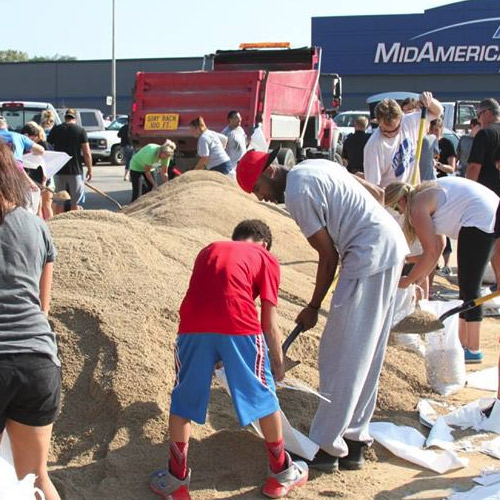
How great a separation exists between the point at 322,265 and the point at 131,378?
127cm

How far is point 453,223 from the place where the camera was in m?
5.95

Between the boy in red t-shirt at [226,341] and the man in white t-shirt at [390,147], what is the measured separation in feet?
13.3

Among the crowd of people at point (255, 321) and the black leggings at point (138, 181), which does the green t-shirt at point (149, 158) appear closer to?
the black leggings at point (138, 181)

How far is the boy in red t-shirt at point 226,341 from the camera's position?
12.7 feet

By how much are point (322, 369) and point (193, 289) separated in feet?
3.06

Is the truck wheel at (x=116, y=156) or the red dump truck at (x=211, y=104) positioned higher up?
the red dump truck at (x=211, y=104)

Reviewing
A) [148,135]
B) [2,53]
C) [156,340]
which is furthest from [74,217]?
[2,53]

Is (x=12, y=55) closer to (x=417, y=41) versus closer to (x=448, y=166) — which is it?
(x=417, y=41)

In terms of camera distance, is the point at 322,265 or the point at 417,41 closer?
the point at 322,265

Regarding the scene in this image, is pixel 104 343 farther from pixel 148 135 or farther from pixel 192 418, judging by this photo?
pixel 148 135

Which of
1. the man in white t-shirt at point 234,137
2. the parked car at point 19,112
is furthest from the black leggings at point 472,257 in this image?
the parked car at point 19,112

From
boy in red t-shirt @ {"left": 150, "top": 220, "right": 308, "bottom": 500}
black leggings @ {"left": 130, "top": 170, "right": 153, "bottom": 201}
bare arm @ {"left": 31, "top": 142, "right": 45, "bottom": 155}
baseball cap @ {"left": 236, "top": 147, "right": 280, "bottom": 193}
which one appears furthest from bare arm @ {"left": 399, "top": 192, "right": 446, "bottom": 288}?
black leggings @ {"left": 130, "top": 170, "right": 153, "bottom": 201}

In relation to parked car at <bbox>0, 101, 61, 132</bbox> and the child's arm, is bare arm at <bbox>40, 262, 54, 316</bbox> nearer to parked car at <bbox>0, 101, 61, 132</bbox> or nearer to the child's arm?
the child's arm

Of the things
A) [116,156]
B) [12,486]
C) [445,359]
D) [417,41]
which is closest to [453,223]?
[445,359]
